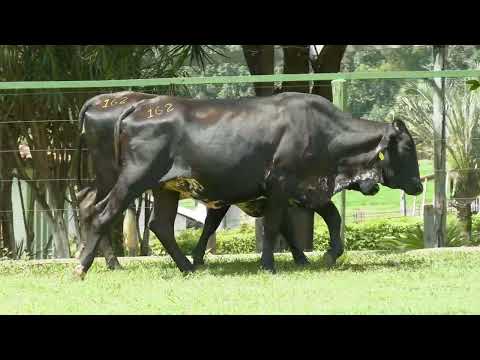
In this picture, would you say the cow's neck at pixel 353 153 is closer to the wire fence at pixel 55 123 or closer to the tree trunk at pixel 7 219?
the wire fence at pixel 55 123

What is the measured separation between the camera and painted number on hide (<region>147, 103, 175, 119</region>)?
11422 mm

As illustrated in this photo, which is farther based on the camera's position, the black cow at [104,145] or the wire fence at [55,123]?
the wire fence at [55,123]

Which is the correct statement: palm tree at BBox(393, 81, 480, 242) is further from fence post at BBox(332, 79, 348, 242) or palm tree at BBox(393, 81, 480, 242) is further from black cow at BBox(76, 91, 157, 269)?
black cow at BBox(76, 91, 157, 269)

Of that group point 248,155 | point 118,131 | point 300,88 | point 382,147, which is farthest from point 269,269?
point 300,88

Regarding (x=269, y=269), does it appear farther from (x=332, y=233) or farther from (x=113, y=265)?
(x=113, y=265)

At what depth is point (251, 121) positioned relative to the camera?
11.5m

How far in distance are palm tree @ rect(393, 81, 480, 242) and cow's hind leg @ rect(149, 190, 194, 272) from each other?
6.60 m

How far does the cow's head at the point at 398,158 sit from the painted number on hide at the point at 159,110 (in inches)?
92.1

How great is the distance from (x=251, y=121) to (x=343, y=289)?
254cm

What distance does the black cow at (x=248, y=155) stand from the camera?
1128 centimetres

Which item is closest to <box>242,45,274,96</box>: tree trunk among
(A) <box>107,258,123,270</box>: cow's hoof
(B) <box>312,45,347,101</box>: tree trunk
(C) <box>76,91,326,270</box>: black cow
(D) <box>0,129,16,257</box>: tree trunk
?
(B) <box>312,45,347,101</box>: tree trunk

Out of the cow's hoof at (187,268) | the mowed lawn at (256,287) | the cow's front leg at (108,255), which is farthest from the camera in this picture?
the cow's front leg at (108,255)

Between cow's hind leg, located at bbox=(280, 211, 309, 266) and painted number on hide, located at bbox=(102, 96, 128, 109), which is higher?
painted number on hide, located at bbox=(102, 96, 128, 109)

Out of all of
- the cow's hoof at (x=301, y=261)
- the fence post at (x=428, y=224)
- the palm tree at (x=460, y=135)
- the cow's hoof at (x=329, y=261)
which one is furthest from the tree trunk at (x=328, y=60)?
the cow's hoof at (x=329, y=261)
